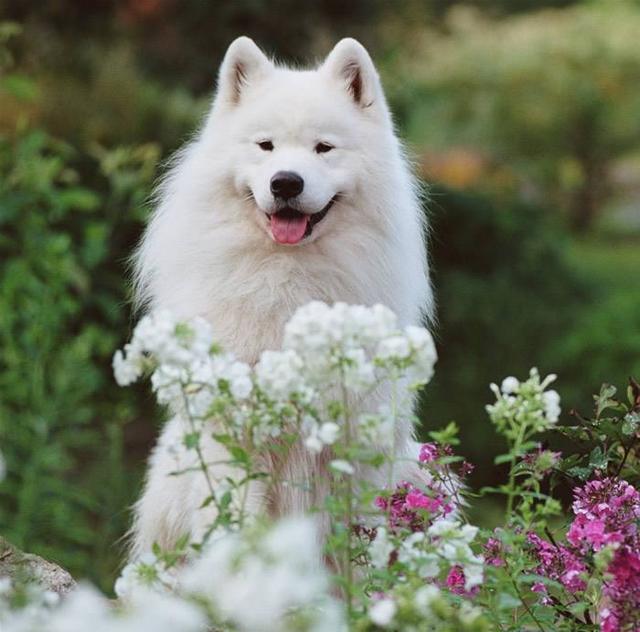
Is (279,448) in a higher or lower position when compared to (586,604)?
higher

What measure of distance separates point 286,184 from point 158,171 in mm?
4186

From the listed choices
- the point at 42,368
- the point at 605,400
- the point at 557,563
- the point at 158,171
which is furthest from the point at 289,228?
the point at 158,171

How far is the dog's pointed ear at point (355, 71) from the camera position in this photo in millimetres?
3686

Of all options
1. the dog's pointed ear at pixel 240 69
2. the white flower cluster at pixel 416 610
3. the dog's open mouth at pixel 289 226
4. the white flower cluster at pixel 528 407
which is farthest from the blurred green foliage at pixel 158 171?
the white flower cluster at pixel 416 610

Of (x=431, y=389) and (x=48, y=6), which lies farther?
(x=48, y=6)

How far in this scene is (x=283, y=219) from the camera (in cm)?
354

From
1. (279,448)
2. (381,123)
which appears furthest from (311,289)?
(279,448)

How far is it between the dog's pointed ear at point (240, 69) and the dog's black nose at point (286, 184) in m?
0.48

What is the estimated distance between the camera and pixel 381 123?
12.3 feet

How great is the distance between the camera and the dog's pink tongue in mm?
3531

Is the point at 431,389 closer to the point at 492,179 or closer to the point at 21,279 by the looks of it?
the point at 21,279

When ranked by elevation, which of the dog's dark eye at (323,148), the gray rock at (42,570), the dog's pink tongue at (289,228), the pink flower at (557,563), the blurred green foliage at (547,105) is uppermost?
the dog's dark eye at (323,148)

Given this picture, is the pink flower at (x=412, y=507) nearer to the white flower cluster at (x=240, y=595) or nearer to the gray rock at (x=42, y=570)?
the gray rock at (x=42, y=570)

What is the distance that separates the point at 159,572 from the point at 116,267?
492cm
